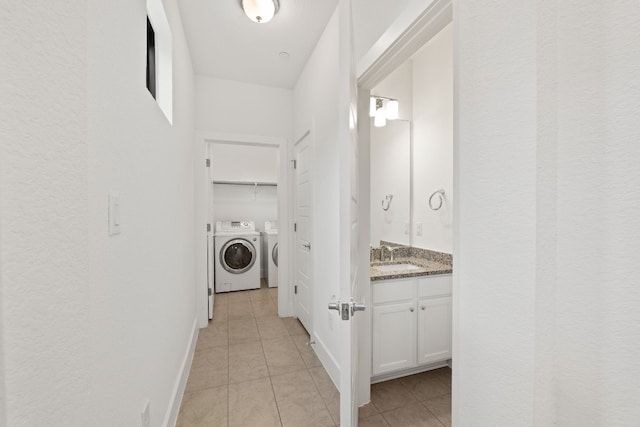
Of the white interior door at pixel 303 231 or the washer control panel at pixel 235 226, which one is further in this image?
the washer control panel at pixel 235 226

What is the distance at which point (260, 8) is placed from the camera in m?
1.86

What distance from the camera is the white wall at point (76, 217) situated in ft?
1.49

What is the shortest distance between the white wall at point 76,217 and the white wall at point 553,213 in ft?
3.33

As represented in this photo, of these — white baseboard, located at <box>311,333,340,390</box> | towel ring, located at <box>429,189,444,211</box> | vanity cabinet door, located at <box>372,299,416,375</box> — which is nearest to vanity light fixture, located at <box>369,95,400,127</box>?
towel ring, located at <box>429,189,444,211</box>

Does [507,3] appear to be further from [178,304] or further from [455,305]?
[178,304]

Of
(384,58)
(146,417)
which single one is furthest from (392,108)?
(146,417)

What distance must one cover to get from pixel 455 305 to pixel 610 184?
1.61 ft

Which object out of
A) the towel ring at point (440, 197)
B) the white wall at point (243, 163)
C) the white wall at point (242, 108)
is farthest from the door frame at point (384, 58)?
the white wall at point (243, 163)

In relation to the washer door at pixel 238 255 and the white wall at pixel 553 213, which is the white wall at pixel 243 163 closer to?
the washer door at pixel 238 255

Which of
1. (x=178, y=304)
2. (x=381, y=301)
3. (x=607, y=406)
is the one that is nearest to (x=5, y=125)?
(x=607, y=406)

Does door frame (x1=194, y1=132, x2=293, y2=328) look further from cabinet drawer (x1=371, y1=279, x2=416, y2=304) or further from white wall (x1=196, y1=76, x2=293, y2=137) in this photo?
cabinet drawer (x1=371, y1=279, x2=416, y2=304)

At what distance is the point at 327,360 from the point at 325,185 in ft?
4.60

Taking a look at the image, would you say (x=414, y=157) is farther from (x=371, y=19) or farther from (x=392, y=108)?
(x=371, y=19)

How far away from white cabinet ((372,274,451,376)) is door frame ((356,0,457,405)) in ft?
0.45
